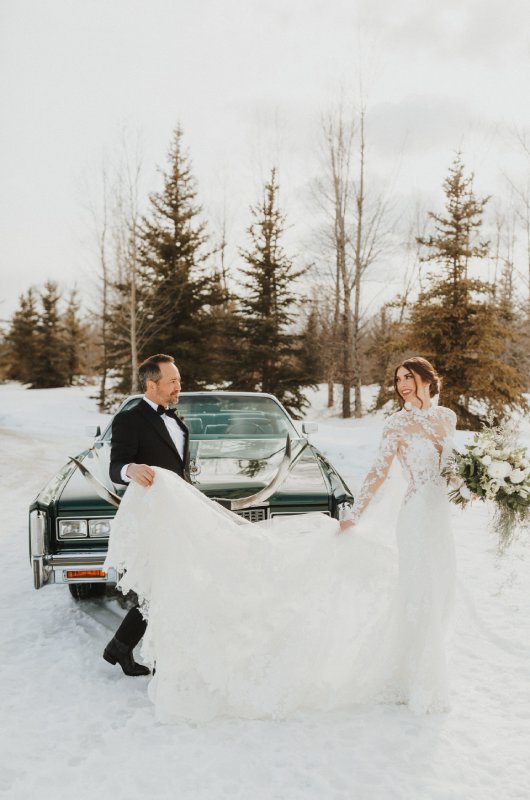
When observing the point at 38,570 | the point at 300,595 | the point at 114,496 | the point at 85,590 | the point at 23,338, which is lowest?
the point at 85,590

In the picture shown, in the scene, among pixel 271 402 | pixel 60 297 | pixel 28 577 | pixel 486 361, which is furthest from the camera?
pixel 60 297

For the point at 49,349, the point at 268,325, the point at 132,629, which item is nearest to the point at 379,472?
the point at 132,629

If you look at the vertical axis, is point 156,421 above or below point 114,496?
above

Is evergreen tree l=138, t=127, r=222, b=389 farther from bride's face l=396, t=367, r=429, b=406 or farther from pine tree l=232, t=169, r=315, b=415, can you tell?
bride's face l=396, t=367, r=429, b=406

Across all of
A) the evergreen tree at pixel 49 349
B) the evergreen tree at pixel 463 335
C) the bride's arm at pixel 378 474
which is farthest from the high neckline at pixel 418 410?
the evergreen tree at pixel 49 349

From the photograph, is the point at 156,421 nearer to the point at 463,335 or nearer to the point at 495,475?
the point at 495,475

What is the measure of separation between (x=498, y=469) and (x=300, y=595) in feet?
4.03

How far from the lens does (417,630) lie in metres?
2.99

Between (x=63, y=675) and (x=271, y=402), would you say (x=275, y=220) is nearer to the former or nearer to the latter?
(x=271, y=402)

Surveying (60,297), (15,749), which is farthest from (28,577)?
(60,297)

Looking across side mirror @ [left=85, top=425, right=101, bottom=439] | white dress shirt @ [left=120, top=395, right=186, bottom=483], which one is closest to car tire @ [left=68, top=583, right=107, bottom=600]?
side mirror @ [left=85, top=425, right=101, bottom=439]

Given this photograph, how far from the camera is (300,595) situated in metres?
3.07

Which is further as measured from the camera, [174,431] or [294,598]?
[174,431]

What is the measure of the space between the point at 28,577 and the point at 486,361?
13252 mm
